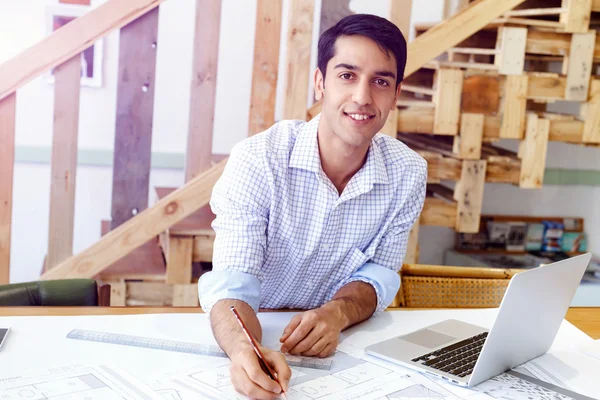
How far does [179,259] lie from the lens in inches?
111

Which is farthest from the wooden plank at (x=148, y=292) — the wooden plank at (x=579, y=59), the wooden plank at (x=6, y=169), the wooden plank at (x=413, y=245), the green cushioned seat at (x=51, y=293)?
the wooden plank at (x=579, y=59)

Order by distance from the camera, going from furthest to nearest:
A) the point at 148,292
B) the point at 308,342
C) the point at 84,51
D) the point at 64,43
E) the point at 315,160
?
1. the point at 84,51
2. the point at 148,292
3. the point at 64,43
4. the point at 315,160
5. the point at 308,342

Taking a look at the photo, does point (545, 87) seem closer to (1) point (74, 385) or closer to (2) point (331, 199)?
(2) point (331, 199)

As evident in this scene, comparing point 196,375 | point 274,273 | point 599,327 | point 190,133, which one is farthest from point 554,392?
point 190,133

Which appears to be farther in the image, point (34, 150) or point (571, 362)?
point (34, 150)

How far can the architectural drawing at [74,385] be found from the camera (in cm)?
104

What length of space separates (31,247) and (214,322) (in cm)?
266

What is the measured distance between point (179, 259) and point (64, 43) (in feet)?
2.96

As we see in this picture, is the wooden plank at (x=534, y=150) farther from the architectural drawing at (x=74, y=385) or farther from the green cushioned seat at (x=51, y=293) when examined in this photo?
the architectural drawing at (x=74, y=385)

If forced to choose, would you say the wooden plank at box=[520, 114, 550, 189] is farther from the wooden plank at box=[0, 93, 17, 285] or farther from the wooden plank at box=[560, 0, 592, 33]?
the wooden plank at box=[0, 93, 17, 285]

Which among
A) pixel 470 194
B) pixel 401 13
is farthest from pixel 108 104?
pixel 470 194

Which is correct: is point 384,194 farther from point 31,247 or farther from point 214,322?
point 31,247

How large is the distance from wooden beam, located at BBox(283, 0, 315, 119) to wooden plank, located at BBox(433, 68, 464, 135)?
53cm

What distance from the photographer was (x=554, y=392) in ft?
3.84
